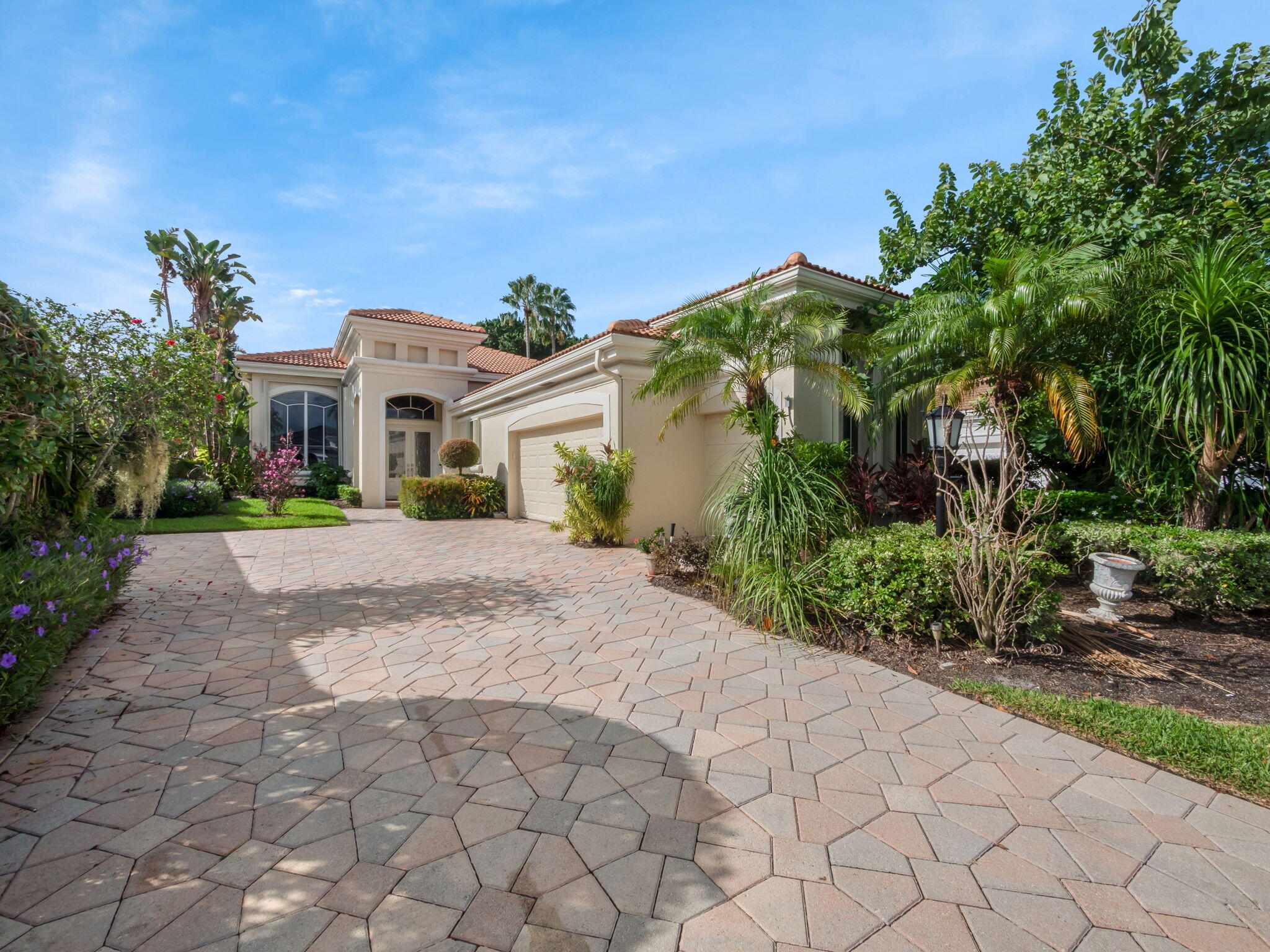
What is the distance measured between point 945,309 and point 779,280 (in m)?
2.41

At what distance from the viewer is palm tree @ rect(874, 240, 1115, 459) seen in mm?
6602

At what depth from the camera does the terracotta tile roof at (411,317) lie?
17203mm

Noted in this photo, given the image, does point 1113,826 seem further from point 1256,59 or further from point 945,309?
point 1256,59

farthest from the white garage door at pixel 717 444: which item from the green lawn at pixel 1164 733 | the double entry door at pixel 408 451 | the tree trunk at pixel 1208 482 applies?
the double entry door at pixel 408 451

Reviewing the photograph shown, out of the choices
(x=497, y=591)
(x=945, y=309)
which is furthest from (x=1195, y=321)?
(x=497, y=591)

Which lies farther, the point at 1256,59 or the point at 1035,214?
the point at 1035,214

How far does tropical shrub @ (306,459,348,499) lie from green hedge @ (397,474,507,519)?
5400 mm

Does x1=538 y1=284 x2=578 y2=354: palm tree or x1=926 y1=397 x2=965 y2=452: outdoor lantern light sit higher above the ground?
x1=538 y1=284 x2=578 y2=354: palm tree

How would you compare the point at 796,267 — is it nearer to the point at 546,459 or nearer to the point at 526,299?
the point at 546,459

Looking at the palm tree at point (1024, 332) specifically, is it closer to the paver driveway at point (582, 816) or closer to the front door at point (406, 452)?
the paver driveway at point (582, 816)

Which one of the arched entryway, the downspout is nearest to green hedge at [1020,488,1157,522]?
the downspout

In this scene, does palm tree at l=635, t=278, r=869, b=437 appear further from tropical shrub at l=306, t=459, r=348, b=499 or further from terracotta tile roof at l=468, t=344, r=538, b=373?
tropical shrub at l=306, t=459, r=348, b=499

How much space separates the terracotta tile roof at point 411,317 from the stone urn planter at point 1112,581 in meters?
16.4

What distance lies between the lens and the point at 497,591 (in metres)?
6.99
